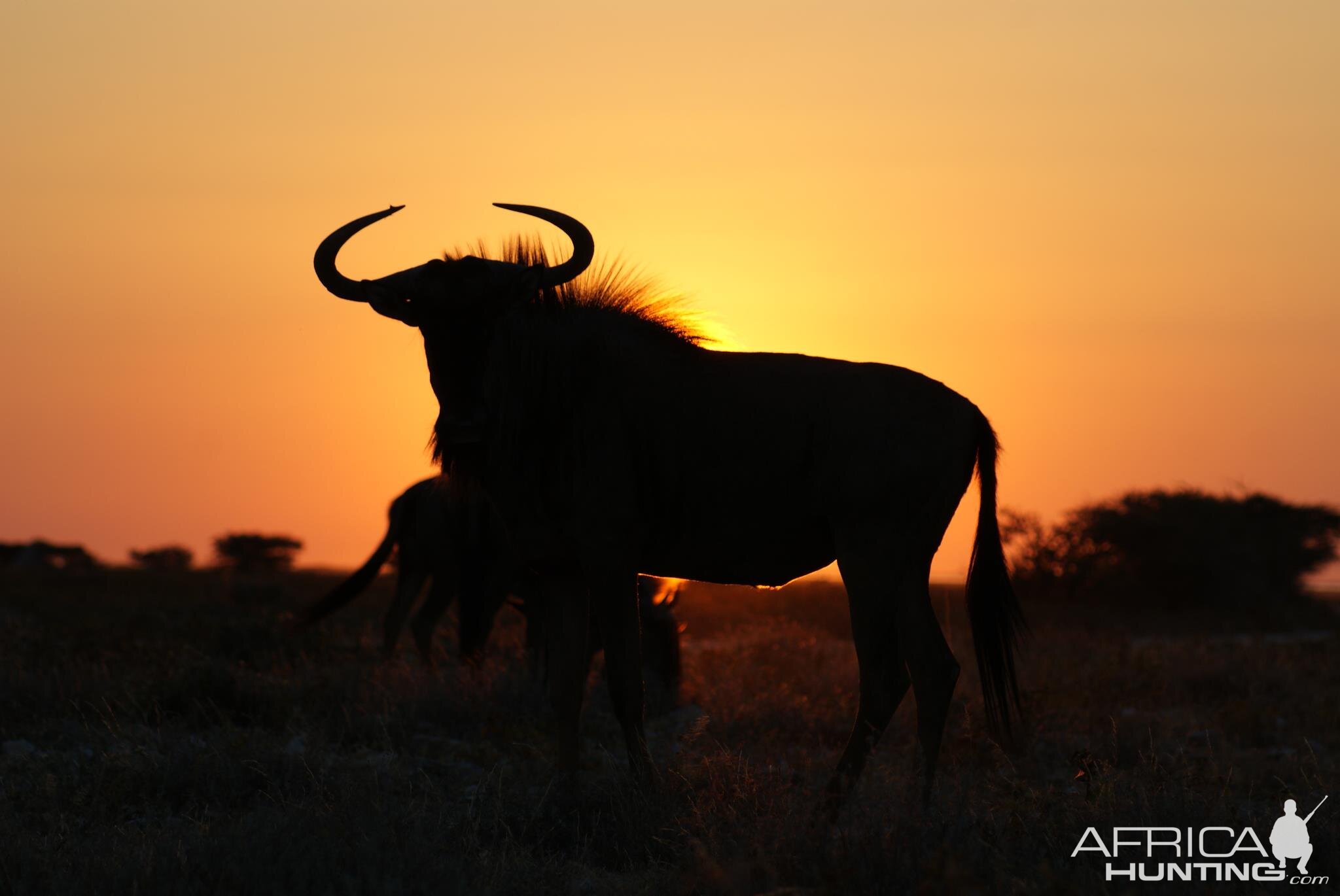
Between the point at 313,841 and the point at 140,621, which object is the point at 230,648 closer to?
the point at 140,621

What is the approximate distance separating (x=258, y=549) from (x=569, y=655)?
3703 centimetres

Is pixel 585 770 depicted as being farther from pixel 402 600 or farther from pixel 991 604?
pixel 402 600

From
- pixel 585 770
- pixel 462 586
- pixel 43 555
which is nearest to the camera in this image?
pixel 585 770

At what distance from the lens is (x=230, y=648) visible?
13.9m

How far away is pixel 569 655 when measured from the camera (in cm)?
759

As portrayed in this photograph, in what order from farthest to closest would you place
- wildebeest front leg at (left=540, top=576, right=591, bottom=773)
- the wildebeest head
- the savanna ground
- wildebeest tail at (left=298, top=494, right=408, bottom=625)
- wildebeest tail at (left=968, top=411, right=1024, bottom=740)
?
wildebeest tail at (left=298, top=494, right=408, bottom=625) < wildebeest tail at (left=968, top=411, right=1024, bottom=740) < wildebeest front leg at (left=540, top=576, right=591, bottom=773) < the wildebeest head < the savanna ground

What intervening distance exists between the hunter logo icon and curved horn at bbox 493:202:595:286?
408 centimetres

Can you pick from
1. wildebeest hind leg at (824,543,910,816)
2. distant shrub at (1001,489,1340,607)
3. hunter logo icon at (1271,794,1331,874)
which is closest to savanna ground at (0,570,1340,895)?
hunter logo icon at (1271,794,1331,874)

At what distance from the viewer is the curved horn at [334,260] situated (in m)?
7.33

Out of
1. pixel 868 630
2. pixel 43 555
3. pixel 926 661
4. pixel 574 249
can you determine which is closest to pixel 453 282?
pixel 574 249

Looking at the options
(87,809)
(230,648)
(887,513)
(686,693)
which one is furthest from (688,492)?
(230,648)

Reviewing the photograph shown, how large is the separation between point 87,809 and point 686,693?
5.47m

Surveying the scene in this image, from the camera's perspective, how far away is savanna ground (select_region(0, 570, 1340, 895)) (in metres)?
5.29
